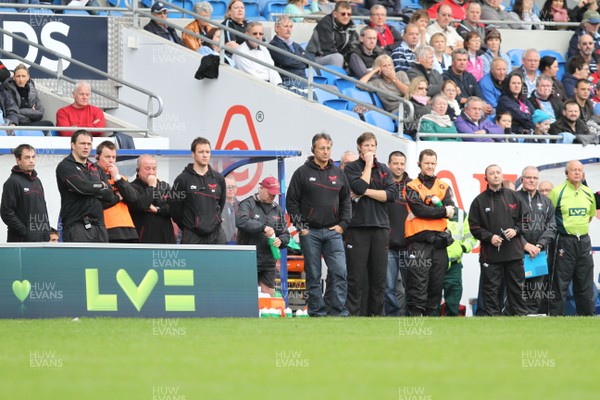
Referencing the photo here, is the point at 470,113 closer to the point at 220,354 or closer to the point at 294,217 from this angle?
the point at 294,217

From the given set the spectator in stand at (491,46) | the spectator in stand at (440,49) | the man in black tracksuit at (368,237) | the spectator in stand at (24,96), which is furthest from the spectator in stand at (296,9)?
the man in black tracksuit at (368,237)

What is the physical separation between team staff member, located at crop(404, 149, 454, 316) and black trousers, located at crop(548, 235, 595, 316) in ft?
5.69

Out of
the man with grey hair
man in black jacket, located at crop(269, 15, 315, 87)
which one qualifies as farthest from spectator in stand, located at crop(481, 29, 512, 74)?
man in black jacket, located at crop(269, 15, 315, 87)

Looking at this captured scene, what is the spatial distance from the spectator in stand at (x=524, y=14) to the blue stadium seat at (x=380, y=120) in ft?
21.8

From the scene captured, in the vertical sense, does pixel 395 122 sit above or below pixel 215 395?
above

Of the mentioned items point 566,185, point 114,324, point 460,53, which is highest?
point 460,53

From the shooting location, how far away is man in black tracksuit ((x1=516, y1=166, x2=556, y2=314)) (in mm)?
15586

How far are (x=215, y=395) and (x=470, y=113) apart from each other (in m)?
12.2

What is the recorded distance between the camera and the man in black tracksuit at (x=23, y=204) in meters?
13.6

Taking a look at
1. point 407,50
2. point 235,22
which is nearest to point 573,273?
point 407,50

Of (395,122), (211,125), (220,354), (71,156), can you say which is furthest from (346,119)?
(220,354)

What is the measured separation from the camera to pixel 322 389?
7426mm

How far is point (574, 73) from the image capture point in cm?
2184

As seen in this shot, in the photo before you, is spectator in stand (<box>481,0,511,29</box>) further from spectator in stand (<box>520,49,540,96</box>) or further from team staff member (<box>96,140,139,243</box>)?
team staff member (<box>96,140,139,243</box>)
